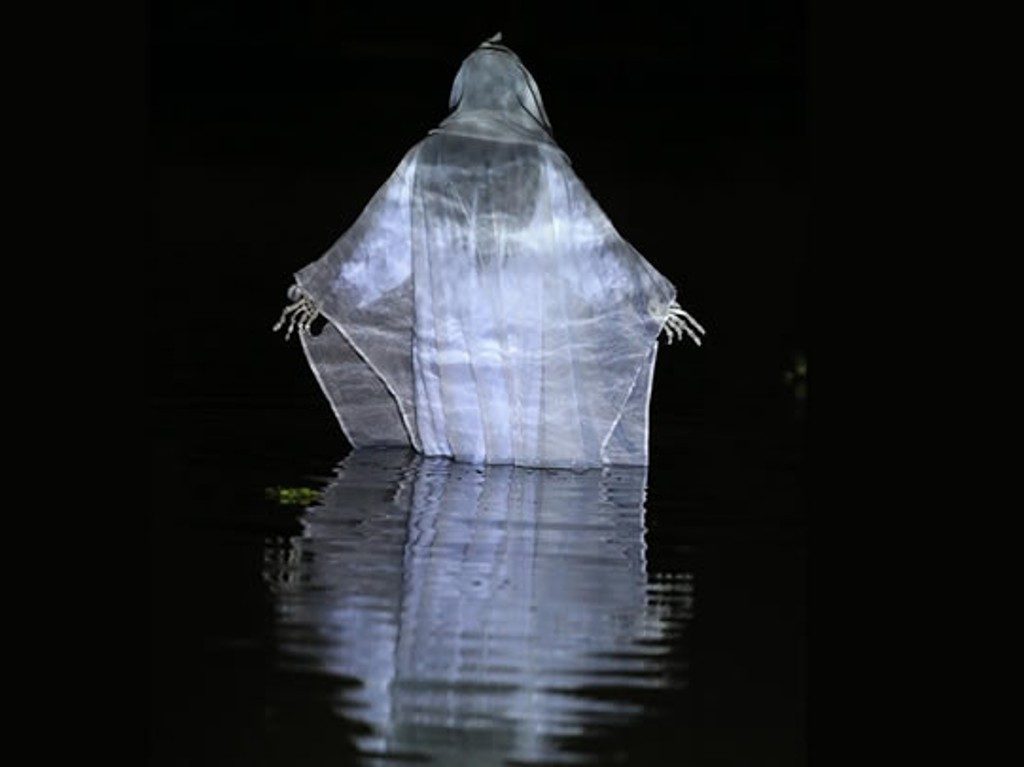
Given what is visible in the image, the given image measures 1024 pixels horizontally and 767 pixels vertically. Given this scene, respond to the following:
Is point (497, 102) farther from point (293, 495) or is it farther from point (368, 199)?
point (368, 199)

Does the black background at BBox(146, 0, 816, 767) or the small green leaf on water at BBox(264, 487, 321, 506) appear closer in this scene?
the black background at BBox(146, 0, 816, 767)

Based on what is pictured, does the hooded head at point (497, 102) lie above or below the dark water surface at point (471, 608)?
above

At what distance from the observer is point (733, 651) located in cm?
880

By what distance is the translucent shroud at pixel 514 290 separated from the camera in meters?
12.3

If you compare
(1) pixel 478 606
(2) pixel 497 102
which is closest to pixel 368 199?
(2) pixel 497 102

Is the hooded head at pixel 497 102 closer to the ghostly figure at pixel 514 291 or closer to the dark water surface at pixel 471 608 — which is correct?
the ghostly figure at pixel 514 291

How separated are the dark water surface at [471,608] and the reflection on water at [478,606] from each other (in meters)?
0.01

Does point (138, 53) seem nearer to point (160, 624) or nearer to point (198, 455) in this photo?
point (160, 624)

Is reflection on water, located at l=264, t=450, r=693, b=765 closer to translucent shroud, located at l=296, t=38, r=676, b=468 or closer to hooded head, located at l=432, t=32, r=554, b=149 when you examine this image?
translucent shroud, located at l=296, t=38, r=676, b=468

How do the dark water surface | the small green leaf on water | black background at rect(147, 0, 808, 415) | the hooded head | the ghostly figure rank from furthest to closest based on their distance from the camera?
1. black background at rect(147, 0, 808, 415)
2. the hooded head
3. the ghostly figure
4. the small green leaf on water
5. the dark water surface

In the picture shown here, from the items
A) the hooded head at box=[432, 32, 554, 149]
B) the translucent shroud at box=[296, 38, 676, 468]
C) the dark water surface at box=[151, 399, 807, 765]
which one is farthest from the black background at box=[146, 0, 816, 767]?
the hooded head at box=[432, 32, 554, 149]

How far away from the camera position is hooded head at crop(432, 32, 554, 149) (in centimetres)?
1241

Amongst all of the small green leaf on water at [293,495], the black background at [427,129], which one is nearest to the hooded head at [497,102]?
the small green leaf on water at [293,495]

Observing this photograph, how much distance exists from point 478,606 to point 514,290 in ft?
10.6
